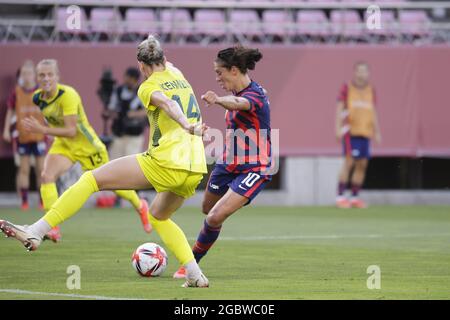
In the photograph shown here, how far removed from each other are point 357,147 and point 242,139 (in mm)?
11682

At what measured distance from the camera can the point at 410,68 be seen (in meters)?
23.5

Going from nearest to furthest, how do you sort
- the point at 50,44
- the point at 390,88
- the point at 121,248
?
the point at 121,248
the point at 50,44
the point at 390,88

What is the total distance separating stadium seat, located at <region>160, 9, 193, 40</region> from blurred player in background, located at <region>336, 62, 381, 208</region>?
403 centimetres

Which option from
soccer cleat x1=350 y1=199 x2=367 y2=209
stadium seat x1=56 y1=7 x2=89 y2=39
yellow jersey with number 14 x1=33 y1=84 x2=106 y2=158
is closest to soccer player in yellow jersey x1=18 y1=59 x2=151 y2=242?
yellow jersey with number 14 x1=33 y1=84 x2=106 y2=158

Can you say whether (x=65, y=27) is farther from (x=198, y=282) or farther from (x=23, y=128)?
(x=198, y=282)

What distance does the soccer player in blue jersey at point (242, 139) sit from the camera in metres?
10.8

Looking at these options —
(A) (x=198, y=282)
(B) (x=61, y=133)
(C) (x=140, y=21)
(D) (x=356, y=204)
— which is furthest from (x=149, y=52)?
(C) (x=140, y=21)

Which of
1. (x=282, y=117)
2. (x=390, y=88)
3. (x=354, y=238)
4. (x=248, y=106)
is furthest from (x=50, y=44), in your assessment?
(x=248, y=106)

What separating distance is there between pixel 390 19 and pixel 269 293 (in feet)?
61.2

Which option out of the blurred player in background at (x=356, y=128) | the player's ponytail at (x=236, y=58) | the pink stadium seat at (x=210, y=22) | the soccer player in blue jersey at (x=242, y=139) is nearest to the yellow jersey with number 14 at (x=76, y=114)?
the soccer player in blue jersey at (x=242, y=139)

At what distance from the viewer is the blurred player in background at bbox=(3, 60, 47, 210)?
70.2ft

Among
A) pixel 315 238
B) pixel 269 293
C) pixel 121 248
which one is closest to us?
pixel 269 293

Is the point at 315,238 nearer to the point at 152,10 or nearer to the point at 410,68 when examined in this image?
the point at 410,68

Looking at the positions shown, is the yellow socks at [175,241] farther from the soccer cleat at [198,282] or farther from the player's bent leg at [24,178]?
the player's bent leg at [24,178]
